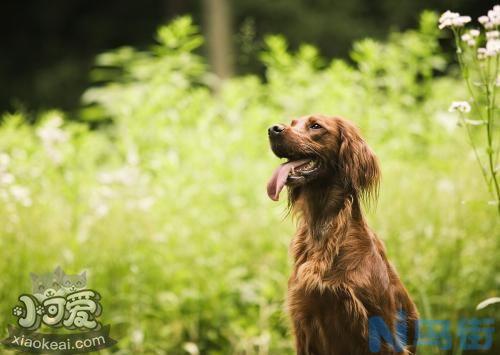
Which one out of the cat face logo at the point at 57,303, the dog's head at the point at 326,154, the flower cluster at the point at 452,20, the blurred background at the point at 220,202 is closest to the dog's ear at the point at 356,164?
the dog's head at the point at 326,154

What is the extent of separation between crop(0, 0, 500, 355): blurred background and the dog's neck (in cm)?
61

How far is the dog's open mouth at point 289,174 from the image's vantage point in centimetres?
237

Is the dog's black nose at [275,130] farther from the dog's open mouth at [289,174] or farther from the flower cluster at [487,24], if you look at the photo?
the flower cluster at [487,24]

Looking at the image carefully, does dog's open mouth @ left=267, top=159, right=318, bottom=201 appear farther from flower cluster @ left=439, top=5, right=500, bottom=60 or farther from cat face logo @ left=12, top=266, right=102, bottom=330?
cat face logo @ left=12, top=266, right=102, bottom=330

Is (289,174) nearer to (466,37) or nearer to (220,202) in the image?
(466,37)

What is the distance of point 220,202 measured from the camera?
16.4ft

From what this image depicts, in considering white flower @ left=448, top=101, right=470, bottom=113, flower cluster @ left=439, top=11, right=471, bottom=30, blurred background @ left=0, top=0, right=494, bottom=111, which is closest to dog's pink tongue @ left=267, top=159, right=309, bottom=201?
white flower @ left=448, top=101, right=470, bottom=113

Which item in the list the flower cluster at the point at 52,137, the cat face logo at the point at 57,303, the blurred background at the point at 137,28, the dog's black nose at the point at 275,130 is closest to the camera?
the dog's black nose at the point at 275,130

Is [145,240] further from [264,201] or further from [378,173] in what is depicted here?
[378,173]

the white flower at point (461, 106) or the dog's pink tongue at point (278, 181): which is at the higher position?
the white flower at point (461, 106)

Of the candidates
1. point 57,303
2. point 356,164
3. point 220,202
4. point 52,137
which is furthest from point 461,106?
point 52,137

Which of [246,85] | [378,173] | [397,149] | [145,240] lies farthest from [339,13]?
Result: [378,173]

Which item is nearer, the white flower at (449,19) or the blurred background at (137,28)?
the white flower at (449,19)

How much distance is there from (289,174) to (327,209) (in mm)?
221
